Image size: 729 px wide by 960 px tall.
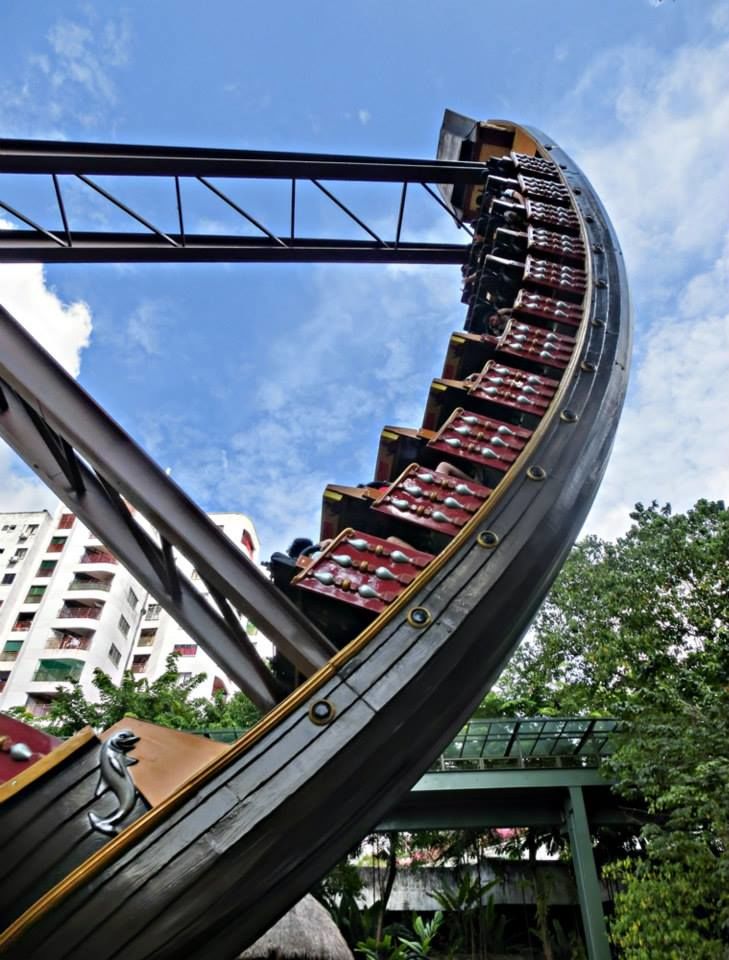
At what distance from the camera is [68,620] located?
3516 cm

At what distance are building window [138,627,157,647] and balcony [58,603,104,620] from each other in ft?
15.3

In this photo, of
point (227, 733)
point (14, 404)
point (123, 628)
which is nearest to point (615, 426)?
point (14, 404)

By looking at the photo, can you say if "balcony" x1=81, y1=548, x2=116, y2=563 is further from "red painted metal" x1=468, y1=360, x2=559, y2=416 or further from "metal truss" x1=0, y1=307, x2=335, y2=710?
"red painted metal" x1=468, y1=360, x2=559, y2=416

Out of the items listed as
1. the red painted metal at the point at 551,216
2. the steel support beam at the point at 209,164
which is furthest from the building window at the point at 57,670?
the red painted metal at the point at 551,216

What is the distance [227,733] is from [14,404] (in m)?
11.6

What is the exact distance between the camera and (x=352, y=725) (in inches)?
82.4

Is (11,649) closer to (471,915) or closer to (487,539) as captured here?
(471,915)

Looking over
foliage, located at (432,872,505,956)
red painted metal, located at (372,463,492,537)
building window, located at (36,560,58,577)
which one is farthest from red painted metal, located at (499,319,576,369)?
building window, located at (36,560,58,577)

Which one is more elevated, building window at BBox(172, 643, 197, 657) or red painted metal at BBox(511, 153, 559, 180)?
building window at BBox(172, 643, 197, 657)

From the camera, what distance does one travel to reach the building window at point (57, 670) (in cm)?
3231

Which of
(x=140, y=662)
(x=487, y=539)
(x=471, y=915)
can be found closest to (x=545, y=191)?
(x=487, y=539)

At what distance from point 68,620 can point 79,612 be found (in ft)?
2.50

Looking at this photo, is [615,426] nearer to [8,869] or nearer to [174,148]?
[8,869]

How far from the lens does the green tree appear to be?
882 centimetres
